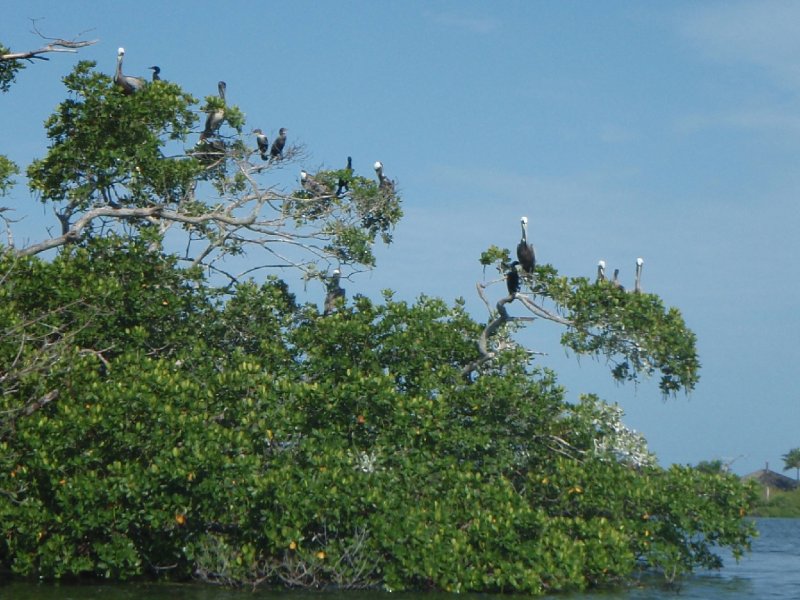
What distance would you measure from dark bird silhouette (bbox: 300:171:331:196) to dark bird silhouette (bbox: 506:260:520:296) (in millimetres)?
3228

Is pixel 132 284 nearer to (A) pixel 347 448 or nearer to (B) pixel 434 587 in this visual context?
(A) pixel 347 448

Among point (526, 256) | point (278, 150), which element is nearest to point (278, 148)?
point (278, 150)

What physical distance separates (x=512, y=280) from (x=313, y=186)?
3.55 meters

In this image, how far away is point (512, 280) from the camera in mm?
13375

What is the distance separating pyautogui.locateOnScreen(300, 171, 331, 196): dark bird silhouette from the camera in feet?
49.6

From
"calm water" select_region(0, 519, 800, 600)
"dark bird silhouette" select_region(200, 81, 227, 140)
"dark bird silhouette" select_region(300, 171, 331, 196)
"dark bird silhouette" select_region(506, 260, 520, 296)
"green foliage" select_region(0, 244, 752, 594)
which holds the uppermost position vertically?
"dark bird silhouette" select_region(200, 81, 227, 140)

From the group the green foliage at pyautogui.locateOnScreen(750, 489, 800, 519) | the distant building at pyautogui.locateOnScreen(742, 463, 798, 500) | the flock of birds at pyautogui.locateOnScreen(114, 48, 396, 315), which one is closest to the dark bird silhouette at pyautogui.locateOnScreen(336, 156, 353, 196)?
the flock of birds at pyautogui.locateOnScreen(114, 48, 396, 315)

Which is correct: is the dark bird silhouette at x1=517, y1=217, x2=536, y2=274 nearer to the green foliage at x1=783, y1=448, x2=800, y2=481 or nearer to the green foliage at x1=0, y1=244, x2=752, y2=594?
the green foliage at x1=0, y1=244, x2=752, y2=594

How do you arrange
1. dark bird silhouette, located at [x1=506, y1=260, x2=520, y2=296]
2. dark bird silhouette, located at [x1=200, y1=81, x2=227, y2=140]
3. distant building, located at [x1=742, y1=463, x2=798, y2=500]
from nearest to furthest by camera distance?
dark bird silhouette, located at [x1=506, y1=260, x2=520, y2=296] → dark bird silhouette, located at [x1=200, y1=81, x2=227, y2=140] → distant building, located at [x1=742, y1=463, x2=798, y2=500]

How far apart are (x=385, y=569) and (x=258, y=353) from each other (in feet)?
12.0

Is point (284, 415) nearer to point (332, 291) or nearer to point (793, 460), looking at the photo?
point (332, 291)

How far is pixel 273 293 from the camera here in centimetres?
1409

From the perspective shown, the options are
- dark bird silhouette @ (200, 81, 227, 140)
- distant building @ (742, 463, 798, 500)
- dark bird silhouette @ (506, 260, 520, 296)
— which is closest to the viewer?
dark bird silhouette @ (506, 260, 520, 296)

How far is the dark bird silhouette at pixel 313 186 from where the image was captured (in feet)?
49.6
